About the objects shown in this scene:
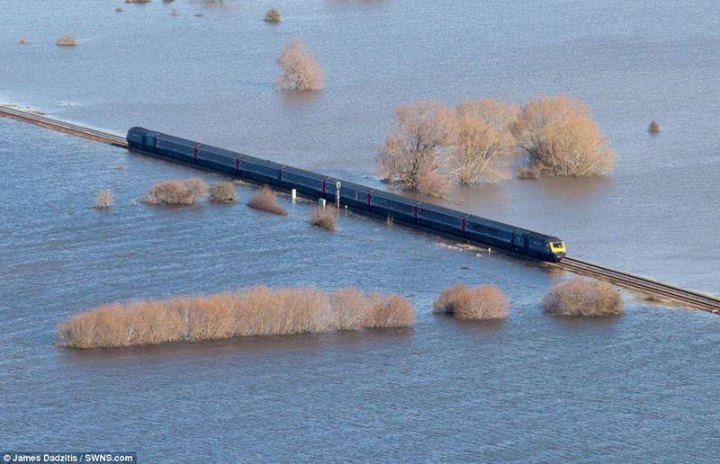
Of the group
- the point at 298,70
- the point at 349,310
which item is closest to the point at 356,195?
the point at 349,310

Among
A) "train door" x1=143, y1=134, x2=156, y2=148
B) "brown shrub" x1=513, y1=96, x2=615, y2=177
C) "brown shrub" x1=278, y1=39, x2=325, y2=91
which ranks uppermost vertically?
"brown shrub" x1=278, y1=39, x2=325, y2=91

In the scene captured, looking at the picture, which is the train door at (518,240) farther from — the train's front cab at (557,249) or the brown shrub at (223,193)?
the brown shrub at (223,193)

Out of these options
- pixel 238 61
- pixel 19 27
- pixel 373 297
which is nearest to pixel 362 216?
pixel 373 297

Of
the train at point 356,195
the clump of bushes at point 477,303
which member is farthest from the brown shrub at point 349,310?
the train at point 356,195

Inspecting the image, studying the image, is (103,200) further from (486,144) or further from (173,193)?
(486,144)

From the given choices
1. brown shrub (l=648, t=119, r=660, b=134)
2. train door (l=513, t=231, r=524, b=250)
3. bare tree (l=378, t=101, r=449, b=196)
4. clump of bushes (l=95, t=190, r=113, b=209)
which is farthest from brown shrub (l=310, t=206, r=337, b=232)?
brown shrub (l=648, t=119, r=660, b=134)

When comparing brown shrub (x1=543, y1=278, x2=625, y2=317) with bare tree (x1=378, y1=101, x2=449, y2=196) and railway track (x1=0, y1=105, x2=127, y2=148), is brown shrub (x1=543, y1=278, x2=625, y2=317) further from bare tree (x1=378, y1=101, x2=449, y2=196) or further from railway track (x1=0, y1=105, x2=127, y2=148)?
railway track (x1=0, y1=105, x2=127, y2=148)
